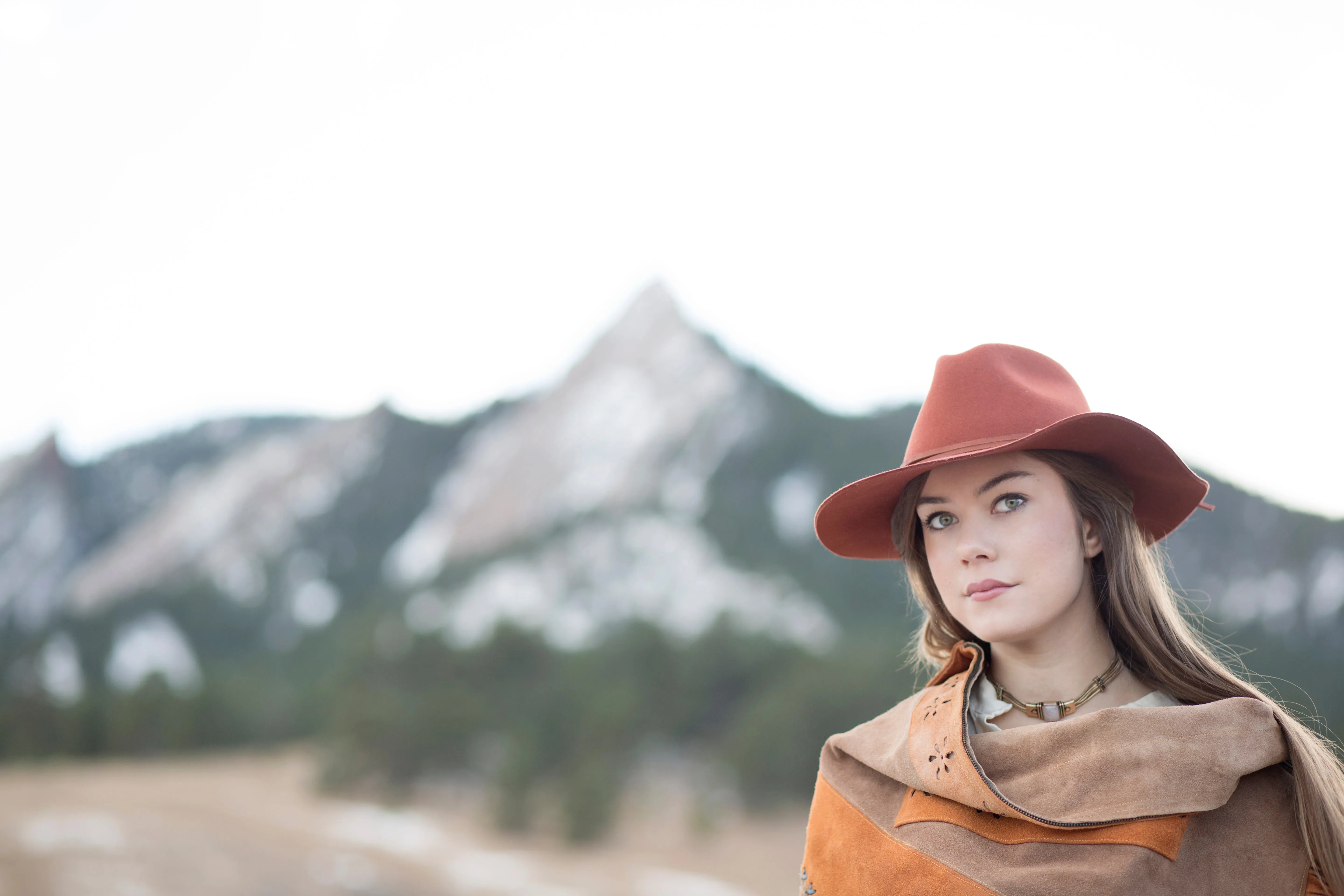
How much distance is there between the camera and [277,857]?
9.06 meters

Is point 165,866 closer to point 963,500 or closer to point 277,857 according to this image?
point 277,857

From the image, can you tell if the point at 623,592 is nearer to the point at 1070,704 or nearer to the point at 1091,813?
the point at 1070,704

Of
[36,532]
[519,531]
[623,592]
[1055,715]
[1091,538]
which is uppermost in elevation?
[36,532]

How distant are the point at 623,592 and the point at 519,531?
8.56 m

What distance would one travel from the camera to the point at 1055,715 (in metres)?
1.36

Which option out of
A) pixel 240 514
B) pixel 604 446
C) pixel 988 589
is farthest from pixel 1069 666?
pixel 240 514

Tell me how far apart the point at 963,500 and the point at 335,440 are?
33.4 m

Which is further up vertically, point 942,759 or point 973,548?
point 973,548

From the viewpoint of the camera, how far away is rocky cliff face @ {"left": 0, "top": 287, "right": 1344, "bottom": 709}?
15.1 meters

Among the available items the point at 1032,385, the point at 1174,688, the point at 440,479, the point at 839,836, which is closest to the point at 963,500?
the point at 1032,385

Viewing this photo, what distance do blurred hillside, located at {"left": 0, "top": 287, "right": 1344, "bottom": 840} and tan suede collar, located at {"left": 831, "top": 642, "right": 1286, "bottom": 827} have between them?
1.38 m

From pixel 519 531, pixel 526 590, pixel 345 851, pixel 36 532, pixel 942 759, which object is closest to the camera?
pixel 942 759

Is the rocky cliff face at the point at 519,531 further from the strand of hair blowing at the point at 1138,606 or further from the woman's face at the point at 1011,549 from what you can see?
the woman's face at the point at 1011,549

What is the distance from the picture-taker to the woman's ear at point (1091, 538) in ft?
4.60
